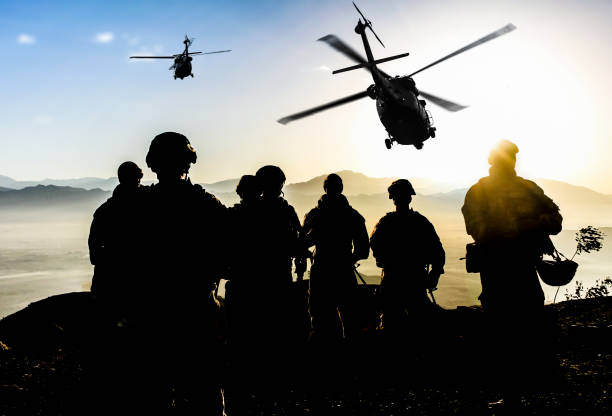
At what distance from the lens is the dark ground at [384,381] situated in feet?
11.8

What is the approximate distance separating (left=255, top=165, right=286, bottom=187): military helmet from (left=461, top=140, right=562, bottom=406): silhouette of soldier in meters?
2.10

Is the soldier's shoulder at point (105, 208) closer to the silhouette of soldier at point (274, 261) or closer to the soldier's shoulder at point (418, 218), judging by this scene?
the silhouette of soldier at point (274, 261)

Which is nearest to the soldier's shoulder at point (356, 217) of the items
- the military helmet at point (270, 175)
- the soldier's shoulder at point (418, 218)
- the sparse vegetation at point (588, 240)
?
the soldier's shoulder at point (418, 218)

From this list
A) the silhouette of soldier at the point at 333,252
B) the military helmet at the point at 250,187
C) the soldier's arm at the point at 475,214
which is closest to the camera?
the soldier's arm at the point at 475,214

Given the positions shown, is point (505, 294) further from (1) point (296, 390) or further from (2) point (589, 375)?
(1) point (296, 390)

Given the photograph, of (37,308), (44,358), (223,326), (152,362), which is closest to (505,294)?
(223,326)

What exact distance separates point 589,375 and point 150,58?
33.3 metres

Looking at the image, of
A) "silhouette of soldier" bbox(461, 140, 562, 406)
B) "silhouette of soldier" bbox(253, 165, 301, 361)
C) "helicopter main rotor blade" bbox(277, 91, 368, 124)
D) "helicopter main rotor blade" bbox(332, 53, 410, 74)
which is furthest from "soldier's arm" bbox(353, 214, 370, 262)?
"helicopter main rotor blade" bbox(332, 53, 410, 74)

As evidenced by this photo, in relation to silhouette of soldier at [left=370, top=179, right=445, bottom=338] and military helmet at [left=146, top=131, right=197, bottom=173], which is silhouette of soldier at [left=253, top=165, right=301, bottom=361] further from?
military helmet at [left=146, top=131, right=197, bottom=173]

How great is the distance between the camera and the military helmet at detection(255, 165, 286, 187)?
406 centimetres

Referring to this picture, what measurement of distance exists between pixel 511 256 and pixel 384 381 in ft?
6.67

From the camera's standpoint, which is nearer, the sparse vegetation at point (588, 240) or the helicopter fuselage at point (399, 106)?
the helicopter fuselage at point (399, 106)

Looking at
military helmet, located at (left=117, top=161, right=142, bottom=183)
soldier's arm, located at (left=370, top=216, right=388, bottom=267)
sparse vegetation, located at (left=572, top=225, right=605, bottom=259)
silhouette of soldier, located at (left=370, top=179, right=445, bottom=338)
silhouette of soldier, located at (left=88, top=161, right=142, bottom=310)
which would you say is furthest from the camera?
sparse vegetation, located at (left=572, top=225, right=605, bottom=259)

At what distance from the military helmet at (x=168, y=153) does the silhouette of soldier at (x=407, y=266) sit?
2791 mm
